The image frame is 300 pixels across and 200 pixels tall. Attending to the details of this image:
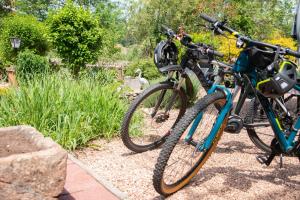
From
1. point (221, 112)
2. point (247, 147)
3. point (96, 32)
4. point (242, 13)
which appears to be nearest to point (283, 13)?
point (242, 13)

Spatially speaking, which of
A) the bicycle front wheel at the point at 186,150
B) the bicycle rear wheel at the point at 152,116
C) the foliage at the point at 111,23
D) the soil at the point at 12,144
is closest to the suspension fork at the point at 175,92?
the bicycle rear wheel at the point at 152,116

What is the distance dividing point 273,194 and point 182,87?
4.29 feet

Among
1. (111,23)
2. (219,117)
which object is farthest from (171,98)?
(111,23)

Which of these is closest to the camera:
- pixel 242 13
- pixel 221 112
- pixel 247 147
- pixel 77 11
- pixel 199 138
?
pixel 221 112

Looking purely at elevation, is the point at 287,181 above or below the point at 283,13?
below

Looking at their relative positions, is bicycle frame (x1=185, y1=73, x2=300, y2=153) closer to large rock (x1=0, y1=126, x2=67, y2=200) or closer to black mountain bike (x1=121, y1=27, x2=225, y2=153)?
black mountain bike (x1=121, y1=27, x2=225, y2=153)

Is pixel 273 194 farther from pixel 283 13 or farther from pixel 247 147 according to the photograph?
pixel 283 13

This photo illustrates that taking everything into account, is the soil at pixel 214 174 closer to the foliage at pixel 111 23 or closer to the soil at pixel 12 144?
the soil at pixel 12 144

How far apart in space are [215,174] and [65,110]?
5.61ft

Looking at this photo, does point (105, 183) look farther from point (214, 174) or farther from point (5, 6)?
point (5, 6)

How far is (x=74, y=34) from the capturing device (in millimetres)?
9156

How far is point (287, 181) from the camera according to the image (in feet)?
9.36

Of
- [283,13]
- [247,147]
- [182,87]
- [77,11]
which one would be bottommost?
[247,147]

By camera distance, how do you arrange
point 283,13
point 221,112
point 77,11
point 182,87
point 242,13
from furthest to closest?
point 283,13, point 242,13, point 77,11, point 182,87, point 221,112
